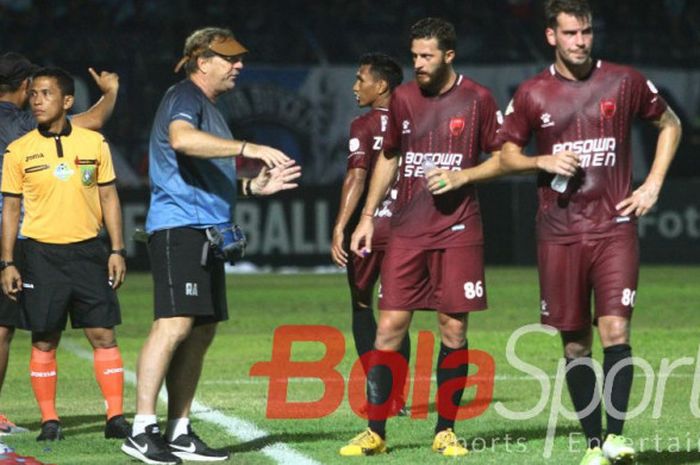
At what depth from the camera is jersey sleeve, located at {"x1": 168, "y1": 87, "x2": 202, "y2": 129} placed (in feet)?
27.0

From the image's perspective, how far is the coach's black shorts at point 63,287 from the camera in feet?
30.4

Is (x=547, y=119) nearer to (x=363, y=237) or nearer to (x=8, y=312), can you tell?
(x=363, y=237)

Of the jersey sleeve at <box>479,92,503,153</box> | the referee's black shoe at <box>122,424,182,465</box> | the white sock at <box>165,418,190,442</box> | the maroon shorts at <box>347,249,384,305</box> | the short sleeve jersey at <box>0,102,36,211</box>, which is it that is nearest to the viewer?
the referee's black shoe at <box>122,424,182,465</box>

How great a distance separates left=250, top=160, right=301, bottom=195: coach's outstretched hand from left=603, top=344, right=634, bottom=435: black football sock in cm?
177

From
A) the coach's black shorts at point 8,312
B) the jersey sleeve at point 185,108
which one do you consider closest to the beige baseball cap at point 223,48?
the jersey sleeve at point 185,108

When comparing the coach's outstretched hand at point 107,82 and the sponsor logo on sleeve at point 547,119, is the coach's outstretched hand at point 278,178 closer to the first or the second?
the sponsor logo on sleeve at point 547,119

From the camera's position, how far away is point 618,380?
25.4 ft

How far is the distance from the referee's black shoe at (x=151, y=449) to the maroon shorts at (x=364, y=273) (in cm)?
260

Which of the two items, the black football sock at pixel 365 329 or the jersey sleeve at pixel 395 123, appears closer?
the jersey sleeve at pixel 395 123

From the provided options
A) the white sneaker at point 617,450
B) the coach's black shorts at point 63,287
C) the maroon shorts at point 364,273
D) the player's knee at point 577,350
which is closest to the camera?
the white sneaker at point 617,450

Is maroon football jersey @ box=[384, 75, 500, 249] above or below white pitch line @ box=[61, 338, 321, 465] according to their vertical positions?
above

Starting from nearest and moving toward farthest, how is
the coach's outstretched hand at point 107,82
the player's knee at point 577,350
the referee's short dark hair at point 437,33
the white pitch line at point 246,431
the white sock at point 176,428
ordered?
the player's knee at point 577,350, the white pitch line at point 246,431, the white sock at point 176,428, the referee's short dark hair at point 437,33, the coach's outstretched hand at point 107,82

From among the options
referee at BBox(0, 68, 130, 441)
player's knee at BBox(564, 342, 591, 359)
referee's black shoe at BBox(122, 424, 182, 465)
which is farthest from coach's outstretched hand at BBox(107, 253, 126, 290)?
player's knee at BBox(564, 342, 591, 359)

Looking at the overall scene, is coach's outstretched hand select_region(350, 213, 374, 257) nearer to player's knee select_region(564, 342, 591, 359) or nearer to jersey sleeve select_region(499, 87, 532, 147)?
jersey sleeve select_region(499, 87, 532, 147)
